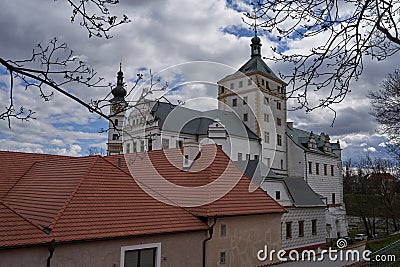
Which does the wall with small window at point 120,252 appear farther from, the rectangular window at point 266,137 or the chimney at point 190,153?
the rectangular window at point 266,137

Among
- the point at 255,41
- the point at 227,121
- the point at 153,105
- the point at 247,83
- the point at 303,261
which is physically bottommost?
the point at 303,261

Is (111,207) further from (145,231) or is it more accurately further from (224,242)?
(224,242)

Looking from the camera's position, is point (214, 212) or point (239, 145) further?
point (239, 145)

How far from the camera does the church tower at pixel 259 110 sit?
36.4 meters

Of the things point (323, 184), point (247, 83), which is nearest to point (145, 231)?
point (247, 83)

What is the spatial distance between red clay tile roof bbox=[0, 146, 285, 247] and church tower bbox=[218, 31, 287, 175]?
74.3 ft

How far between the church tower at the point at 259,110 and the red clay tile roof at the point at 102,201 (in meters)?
22.7

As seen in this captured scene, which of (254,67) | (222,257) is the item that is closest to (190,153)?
(222,257)

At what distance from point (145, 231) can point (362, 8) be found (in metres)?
7.25

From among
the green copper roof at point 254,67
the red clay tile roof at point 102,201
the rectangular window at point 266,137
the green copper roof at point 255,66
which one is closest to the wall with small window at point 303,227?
the red clay tile roof at point 102,201

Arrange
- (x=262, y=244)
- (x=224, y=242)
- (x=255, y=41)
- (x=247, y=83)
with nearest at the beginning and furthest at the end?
(x=224, y=242), (x=262, y=244), (x=247, y=83), (x=255, y=41)

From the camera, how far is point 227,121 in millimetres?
34938

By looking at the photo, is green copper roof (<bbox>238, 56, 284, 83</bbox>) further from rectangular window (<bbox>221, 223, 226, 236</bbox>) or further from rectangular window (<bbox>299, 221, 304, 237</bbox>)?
rectangular window (<bbox>221, 223, 226, 236</bbox>)

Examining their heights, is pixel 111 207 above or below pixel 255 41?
below
